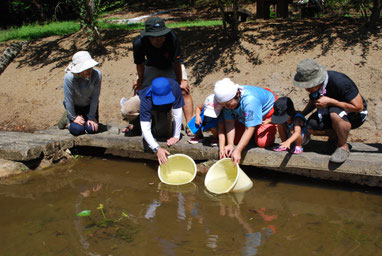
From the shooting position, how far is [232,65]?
727 cm

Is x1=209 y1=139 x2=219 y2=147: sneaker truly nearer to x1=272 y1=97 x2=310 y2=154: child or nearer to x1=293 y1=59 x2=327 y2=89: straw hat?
x1=272 y1=97 x2=310 y2=154: child

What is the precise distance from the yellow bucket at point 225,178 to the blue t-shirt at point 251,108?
17.9 inches

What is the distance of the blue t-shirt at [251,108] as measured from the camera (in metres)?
3.90

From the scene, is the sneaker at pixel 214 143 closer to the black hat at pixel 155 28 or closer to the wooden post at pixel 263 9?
the black hat at pixel 155 28

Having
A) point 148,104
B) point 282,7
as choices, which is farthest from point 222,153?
point 282,7

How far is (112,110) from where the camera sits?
23.2 ft

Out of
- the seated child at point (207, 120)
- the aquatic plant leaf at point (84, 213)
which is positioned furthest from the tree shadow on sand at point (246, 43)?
the aquatic plant leaf at point (84, 213)

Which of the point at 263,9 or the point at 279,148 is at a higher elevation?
the point at 263,9

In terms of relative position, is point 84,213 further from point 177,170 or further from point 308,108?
point 308,108

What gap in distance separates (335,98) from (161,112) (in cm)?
195

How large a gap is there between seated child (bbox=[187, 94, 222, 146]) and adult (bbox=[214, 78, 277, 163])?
0.12m

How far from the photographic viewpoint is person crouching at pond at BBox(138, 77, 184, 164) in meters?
4.36

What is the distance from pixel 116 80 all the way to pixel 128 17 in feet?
24.7

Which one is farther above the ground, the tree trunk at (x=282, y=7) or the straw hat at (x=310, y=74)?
the straw hat at (x=310, y=74)
